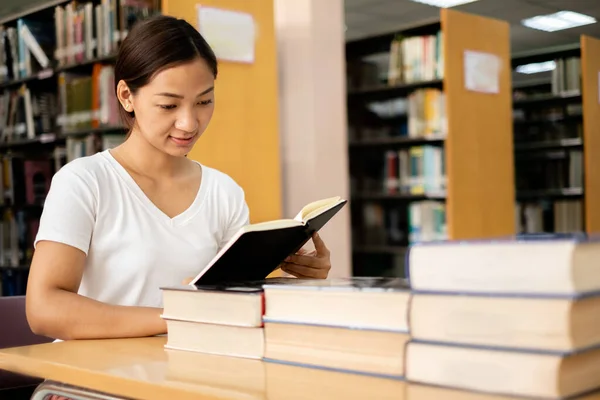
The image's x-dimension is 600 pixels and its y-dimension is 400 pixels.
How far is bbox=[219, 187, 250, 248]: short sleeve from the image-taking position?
167 centimetres

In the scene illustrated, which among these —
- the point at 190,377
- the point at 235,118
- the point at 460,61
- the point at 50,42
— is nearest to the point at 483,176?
the point at 460,61

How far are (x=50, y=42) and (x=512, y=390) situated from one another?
14.8ft

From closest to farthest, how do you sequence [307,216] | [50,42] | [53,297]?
1. [307,216]
2. [53,297]
3. [50,42]

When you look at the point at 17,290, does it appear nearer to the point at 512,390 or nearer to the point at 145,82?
the point at 145,82

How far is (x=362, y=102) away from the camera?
17.9ft

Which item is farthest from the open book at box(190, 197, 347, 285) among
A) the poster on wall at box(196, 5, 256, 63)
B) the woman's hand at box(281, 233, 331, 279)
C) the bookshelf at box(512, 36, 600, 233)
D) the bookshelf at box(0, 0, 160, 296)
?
the bookshelf at box(512, 36, 600, 233)

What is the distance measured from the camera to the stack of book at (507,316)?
65 centimetres

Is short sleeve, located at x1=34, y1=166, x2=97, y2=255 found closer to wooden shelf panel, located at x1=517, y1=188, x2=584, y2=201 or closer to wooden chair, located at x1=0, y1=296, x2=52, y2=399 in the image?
wooden chair, located at x1=0, y1=296, x2=52, y2=399

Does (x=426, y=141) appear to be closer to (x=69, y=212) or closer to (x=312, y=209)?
(x=69, y=212)

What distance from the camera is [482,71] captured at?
5008 mm

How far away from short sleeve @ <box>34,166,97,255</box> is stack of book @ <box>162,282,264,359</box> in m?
0.37

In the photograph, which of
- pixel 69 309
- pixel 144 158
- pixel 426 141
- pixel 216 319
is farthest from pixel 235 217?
pixel 426 141

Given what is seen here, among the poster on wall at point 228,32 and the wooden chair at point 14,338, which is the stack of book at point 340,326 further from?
the poster on wall at point 228,32

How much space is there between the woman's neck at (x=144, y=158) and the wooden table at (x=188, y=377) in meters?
0.53
